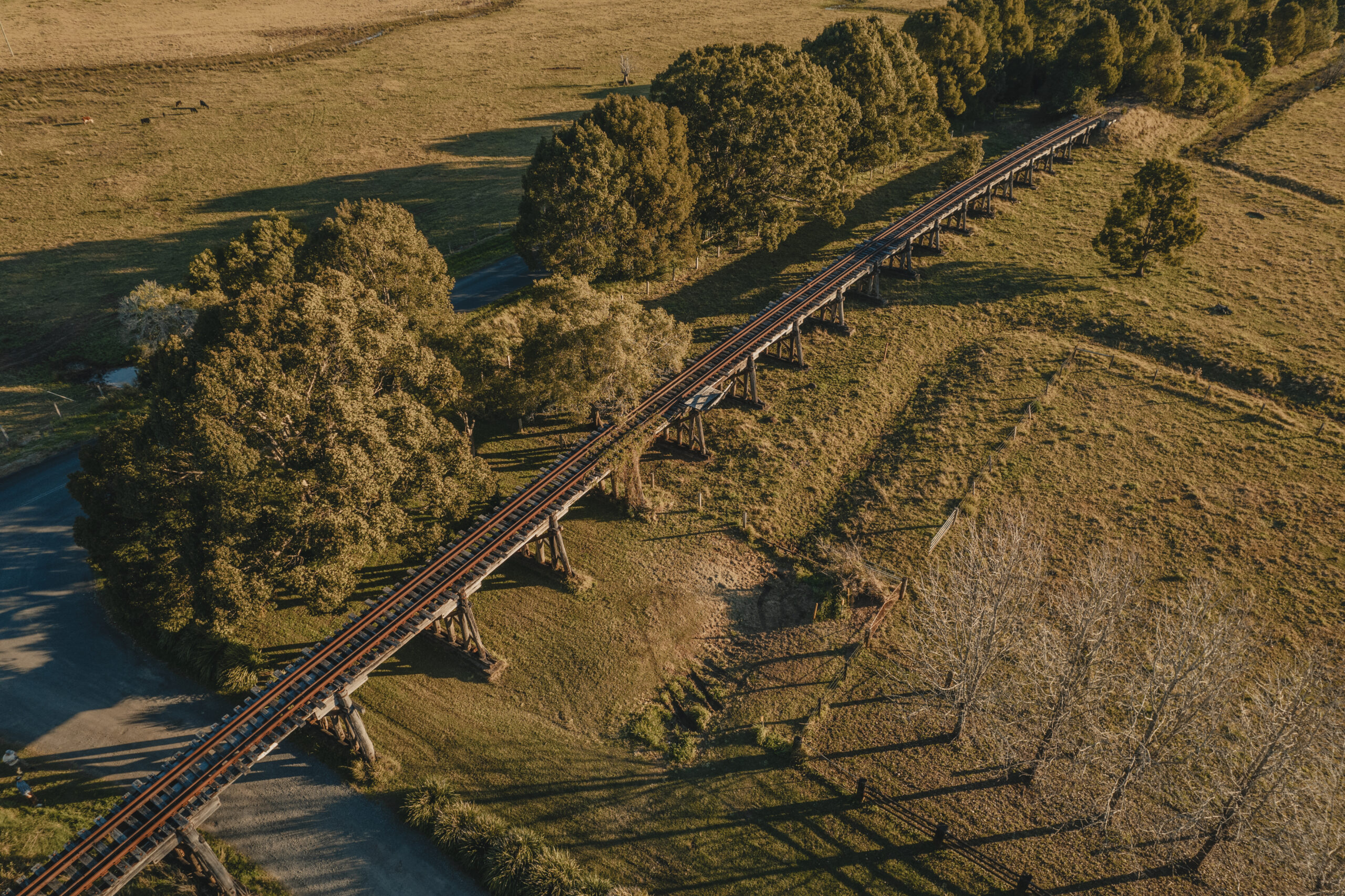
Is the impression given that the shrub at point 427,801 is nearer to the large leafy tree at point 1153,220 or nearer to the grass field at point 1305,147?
the large leafy tree at point 1153,220

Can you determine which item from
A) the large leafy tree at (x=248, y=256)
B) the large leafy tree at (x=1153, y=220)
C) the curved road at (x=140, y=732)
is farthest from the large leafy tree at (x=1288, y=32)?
the curved road at (x=140, y=732)

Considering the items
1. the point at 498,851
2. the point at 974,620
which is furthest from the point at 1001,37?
the point at 498,851

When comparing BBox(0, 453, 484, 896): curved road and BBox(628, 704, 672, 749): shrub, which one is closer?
BBox(0, 453, 484, 896): curved road

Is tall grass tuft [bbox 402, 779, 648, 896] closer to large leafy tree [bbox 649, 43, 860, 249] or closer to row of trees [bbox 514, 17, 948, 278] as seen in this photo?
row of trees [bbox 514, 17, 948, 278]

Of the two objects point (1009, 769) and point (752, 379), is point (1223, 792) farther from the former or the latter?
point (752, 379)

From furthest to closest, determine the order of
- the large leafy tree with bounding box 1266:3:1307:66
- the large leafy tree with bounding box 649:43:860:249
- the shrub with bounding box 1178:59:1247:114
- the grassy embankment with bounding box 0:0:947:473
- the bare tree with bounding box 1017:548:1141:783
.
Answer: the large leafy tree with bounding box 1266:3:1307:66
the shrub with bounding box 1178:59:1247:114
the grassy embankment with bounding box 0:0:947:473
the large leafy tree with bounding box 649:43:860:249
the bare tree with bounding box 1017:548:1141:783

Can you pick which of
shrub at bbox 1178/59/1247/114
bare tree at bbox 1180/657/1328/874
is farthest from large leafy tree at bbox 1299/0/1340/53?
bare tree at bbox 1180/657/1328/874

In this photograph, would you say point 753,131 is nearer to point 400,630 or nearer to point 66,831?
point 400,630
